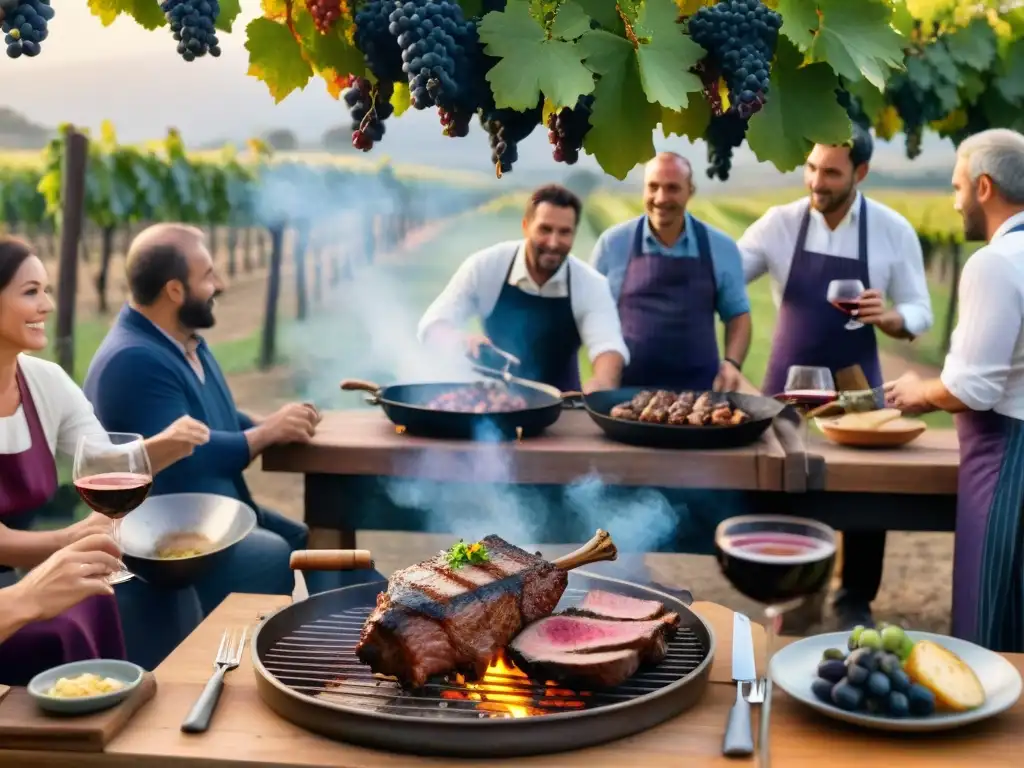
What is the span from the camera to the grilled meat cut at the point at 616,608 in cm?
217

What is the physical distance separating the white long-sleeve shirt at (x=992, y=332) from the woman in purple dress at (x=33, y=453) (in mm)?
2505

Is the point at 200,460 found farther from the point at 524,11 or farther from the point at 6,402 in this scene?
the point at 524,11

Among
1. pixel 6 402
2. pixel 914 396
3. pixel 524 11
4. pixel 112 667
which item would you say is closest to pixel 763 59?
pixel 524 11

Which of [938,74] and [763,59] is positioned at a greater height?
[938,74]

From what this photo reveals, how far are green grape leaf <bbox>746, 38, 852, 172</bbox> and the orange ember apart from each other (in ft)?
3.37

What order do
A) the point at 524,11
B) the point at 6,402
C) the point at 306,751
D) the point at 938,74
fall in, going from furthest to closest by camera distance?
1. the point at 938,74
2. the point at 6,402
3. the point at 306,751
4. the point at 524,11

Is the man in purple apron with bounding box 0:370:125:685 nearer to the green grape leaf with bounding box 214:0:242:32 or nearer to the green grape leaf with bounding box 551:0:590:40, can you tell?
the green grape leaf with bounding box 214:0:242:32

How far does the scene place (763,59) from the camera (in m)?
1.13

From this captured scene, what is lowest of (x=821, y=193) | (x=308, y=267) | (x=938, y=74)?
(x=308, y=267)

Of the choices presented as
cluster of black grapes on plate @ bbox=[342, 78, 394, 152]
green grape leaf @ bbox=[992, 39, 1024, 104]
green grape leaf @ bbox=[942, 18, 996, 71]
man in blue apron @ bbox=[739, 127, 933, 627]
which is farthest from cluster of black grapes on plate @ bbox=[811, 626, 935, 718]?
green grape leaf @ bbox=[992, 39, 1024, 104]

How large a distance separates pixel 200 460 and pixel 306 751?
210cm

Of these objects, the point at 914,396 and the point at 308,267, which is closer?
the point at 914,396

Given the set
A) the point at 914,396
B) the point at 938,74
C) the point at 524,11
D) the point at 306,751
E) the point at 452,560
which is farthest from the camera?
the point at 938,74

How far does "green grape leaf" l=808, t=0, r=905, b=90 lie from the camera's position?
1145 millimetres
